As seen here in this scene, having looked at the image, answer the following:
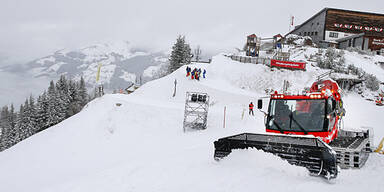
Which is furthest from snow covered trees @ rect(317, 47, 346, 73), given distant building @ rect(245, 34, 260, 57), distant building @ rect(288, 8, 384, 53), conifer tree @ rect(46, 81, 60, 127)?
conifer tree @ rect(46, 81, 60, 127)

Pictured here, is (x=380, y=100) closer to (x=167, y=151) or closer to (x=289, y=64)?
(x=289, y=64)

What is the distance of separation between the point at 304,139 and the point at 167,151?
8.41m

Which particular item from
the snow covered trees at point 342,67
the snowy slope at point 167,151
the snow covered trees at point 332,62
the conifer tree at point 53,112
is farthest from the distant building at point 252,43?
the conifer tree at point 53,112

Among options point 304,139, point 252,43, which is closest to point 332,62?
point 252,43

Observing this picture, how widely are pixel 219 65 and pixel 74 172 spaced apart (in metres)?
26.3

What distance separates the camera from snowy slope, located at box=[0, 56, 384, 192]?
607 cm

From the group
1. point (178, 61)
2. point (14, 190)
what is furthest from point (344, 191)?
point (178, 61)

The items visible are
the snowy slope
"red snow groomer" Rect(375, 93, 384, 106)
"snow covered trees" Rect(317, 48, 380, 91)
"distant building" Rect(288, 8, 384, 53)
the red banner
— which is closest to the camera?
the snowy slope

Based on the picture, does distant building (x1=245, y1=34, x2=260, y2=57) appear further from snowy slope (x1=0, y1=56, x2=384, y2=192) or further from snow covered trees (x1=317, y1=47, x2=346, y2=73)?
snow covered trees (x1=317, y1=47, x2=346, y2=73)

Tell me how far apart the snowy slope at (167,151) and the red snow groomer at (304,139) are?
0.33 m

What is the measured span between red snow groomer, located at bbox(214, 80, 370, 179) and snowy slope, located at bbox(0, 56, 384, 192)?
33 cm

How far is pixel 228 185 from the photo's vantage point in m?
5.65

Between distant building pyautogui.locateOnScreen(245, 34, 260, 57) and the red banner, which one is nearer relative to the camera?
the red banner

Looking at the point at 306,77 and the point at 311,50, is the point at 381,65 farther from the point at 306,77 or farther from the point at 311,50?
the point at 306,77
